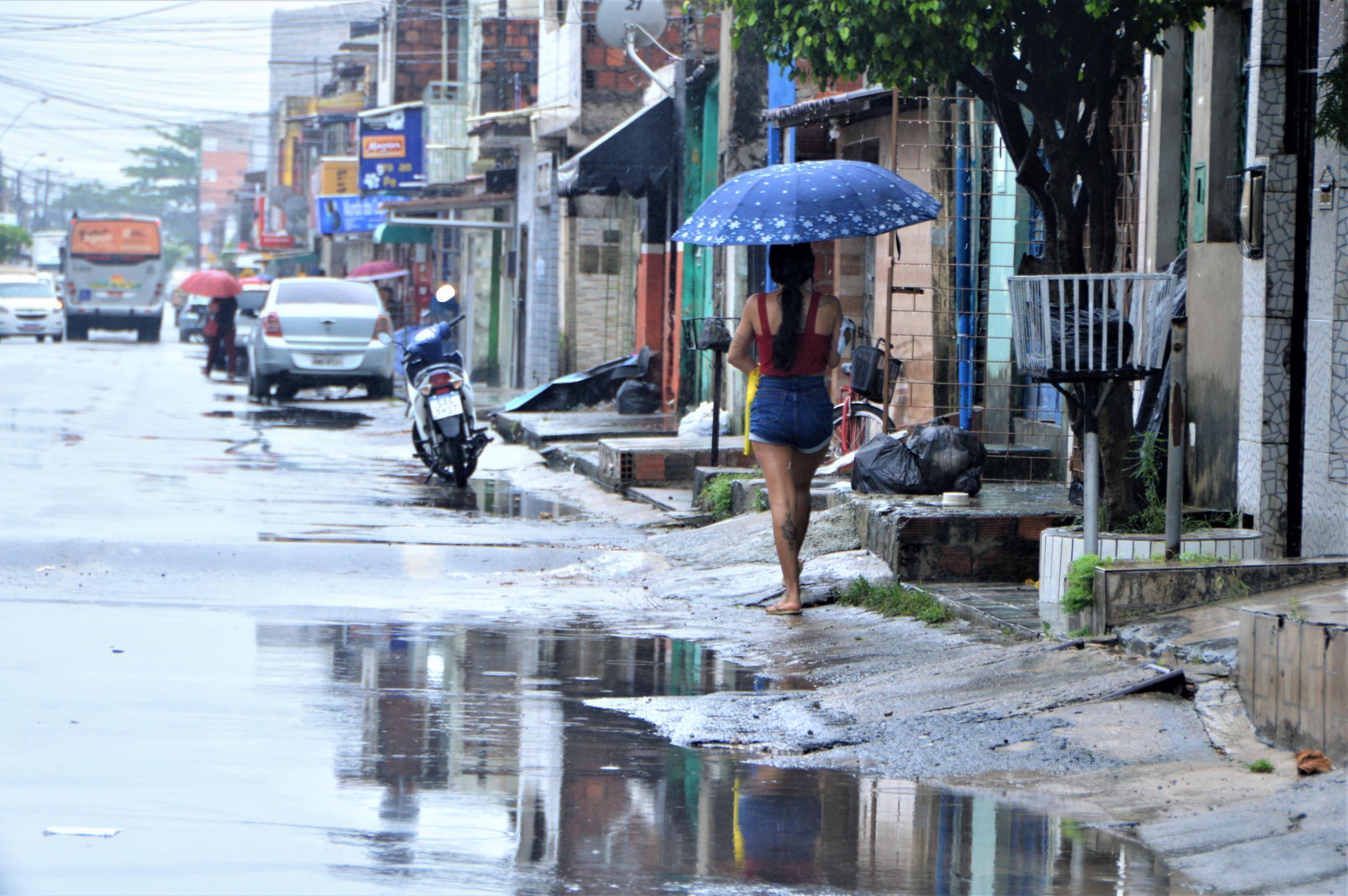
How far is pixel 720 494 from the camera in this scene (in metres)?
12.1

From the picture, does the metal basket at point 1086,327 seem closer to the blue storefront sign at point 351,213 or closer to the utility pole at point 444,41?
the utility pole at point 444,41

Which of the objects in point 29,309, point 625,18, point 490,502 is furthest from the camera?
point 29,309

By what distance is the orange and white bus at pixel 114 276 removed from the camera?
171 feet

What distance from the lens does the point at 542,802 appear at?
4.61m

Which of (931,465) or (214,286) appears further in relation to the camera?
(214,286)

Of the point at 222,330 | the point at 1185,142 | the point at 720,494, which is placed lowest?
the point at 720,494

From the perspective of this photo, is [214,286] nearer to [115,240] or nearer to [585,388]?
[585,388]

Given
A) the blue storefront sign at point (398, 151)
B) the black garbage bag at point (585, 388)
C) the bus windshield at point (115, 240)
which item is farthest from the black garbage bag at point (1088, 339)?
the bus windshield at point (115, 240)

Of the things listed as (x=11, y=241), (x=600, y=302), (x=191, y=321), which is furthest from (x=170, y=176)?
(x=600, y=302)

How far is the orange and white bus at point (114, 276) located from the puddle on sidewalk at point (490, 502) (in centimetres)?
4059

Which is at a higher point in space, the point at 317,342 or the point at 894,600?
the point at 317,342

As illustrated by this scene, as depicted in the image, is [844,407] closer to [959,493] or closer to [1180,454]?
[959,493]

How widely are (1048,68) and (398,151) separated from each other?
107 feet

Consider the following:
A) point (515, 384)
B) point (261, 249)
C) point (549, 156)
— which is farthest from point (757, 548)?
point (261, 249)
